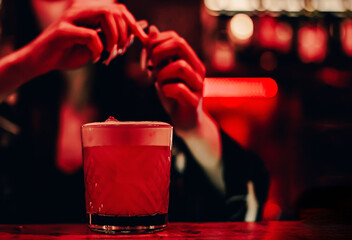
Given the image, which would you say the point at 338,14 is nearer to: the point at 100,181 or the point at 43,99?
the point at 43,99

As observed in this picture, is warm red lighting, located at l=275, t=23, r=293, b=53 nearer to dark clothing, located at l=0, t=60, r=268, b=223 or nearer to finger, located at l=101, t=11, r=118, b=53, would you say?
dark clothing, located at l=0, t=60, r=268, b=223

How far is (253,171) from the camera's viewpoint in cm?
203

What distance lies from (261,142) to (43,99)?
2325mm

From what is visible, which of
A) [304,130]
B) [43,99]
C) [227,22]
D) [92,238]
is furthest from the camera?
[227,22]

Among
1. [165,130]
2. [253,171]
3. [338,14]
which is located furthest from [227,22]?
[165,130]

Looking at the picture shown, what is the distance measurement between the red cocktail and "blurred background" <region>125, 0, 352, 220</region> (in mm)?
2479

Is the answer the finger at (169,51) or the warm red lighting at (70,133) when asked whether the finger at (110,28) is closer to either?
the finger at (169,51)

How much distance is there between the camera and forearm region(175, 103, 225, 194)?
1883 millimetres

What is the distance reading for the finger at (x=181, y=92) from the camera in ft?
4.99

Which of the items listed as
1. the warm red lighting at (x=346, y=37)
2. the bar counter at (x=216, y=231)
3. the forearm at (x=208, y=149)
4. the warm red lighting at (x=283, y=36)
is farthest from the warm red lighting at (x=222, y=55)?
the bar counter at (x=216, y=231)

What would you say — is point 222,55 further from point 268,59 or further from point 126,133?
point 126,133

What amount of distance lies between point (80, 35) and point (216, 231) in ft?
3.02

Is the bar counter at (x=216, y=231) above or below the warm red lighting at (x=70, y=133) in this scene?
below

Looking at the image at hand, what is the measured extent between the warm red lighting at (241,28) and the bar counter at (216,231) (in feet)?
11.0
